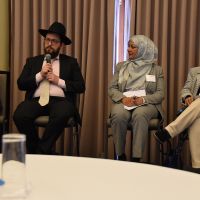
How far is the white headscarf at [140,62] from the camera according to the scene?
3465 millimetres

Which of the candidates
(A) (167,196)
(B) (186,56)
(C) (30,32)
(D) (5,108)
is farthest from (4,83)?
(A) (167,196)

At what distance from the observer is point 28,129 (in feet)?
10.4

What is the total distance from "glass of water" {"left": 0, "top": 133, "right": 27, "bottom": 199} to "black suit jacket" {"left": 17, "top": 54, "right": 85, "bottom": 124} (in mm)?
2394

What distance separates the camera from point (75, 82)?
3.34 m

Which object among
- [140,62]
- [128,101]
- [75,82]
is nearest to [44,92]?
[75,82]

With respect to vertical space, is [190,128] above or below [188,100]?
below

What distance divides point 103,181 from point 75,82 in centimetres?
237

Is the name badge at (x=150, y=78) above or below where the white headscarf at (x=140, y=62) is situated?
below

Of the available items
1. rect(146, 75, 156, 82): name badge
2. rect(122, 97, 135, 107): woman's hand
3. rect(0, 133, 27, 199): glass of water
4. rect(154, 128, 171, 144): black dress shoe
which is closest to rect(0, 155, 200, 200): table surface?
rect(0, 133, 27, 199): glass of water

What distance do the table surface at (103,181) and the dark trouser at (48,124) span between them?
188 centimetres

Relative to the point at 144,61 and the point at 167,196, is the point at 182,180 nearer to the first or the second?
the point at 167,196

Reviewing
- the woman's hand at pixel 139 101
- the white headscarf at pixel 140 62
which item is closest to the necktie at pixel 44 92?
the white headscarf at pixel 140 62

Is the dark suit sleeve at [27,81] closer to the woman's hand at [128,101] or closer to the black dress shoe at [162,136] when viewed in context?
the woman's hand at [128,101]

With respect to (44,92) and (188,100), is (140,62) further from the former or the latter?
(44,92)
